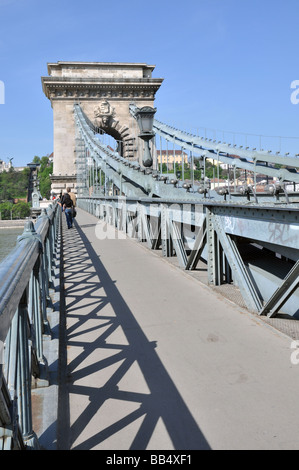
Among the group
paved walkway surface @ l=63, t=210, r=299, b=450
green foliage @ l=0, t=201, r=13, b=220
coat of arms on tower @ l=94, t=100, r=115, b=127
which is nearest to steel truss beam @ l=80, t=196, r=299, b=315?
paved walkway surface @ l=63, t=210, r=299, b=450


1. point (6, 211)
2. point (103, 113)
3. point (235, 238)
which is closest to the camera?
point (235, 238)

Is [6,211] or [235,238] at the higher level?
[235,238]

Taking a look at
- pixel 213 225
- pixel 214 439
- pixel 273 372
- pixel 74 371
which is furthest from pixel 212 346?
pixel 213 225

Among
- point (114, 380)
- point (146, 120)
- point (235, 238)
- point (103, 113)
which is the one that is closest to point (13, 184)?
point (103, 113)

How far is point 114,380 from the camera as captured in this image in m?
2.83

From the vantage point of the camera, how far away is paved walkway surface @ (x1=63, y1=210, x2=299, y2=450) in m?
2.22

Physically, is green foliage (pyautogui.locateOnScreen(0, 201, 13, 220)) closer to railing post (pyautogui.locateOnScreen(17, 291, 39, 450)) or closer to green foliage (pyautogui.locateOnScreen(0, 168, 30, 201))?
green foliage (pyautogui.locateOnScreen(0, 168, 30, 201))

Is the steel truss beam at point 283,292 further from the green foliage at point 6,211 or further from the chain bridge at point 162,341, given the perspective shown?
the green foliage at point 6,211

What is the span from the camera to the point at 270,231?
369 cm

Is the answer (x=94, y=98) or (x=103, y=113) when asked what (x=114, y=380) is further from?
(x=94, y=98)

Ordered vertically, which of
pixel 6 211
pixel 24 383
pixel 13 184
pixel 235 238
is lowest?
pixel 6 211

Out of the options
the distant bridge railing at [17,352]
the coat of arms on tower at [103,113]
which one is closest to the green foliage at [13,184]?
the coat of arms on tower at [103,113]

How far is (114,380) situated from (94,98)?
126 ft
